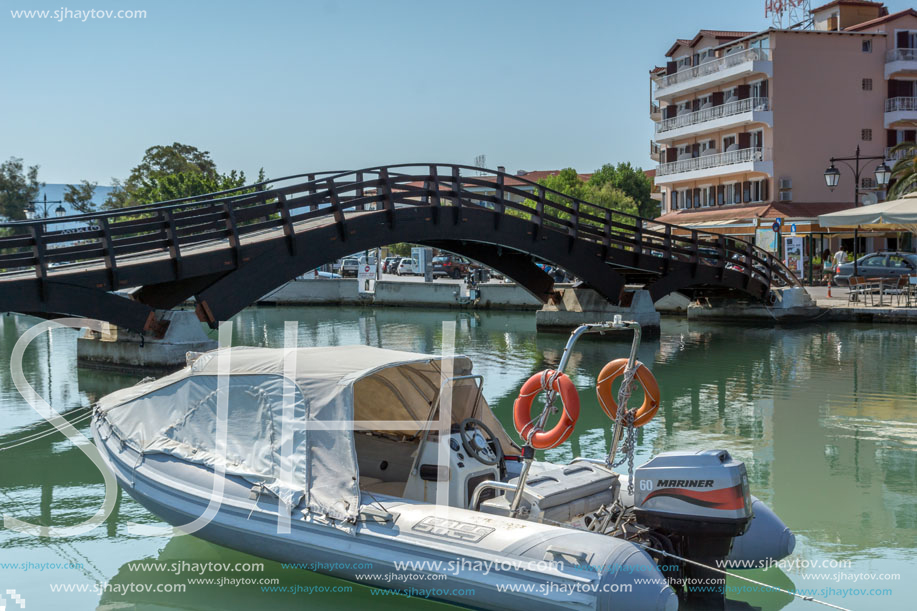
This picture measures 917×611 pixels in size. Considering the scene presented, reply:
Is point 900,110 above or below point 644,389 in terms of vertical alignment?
above

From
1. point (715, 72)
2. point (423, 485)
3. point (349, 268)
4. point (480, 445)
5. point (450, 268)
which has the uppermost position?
point (715, 72)

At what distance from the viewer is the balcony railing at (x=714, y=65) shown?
55.2 m

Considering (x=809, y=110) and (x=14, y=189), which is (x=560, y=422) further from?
(x=14, y=189)

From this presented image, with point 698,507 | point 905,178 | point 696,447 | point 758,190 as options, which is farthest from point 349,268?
point 698,507

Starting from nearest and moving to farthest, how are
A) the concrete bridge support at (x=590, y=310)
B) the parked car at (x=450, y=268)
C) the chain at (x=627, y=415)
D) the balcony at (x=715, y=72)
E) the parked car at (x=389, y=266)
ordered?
the chain at (x=627, y=415) → the concrete bridge support at (x=590, y=310) → the balcony at (x=715, y=72) → the parked car at (x=450, y=268) → the parked car at (x=389, y=266)

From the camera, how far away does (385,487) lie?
29.4ft

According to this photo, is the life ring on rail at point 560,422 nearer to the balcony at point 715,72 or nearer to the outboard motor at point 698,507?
the outboard motor at point 698,507

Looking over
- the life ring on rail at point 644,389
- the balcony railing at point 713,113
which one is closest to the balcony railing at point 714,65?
the balcony railing at point 713,113

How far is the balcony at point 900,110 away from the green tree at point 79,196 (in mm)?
83452

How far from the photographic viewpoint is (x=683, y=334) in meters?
33.2

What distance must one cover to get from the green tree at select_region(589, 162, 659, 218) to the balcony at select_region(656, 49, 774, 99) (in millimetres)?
28928

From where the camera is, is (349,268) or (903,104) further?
(349,268)

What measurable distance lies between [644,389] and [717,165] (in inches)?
2110

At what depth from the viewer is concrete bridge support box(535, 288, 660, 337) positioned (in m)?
30.5
